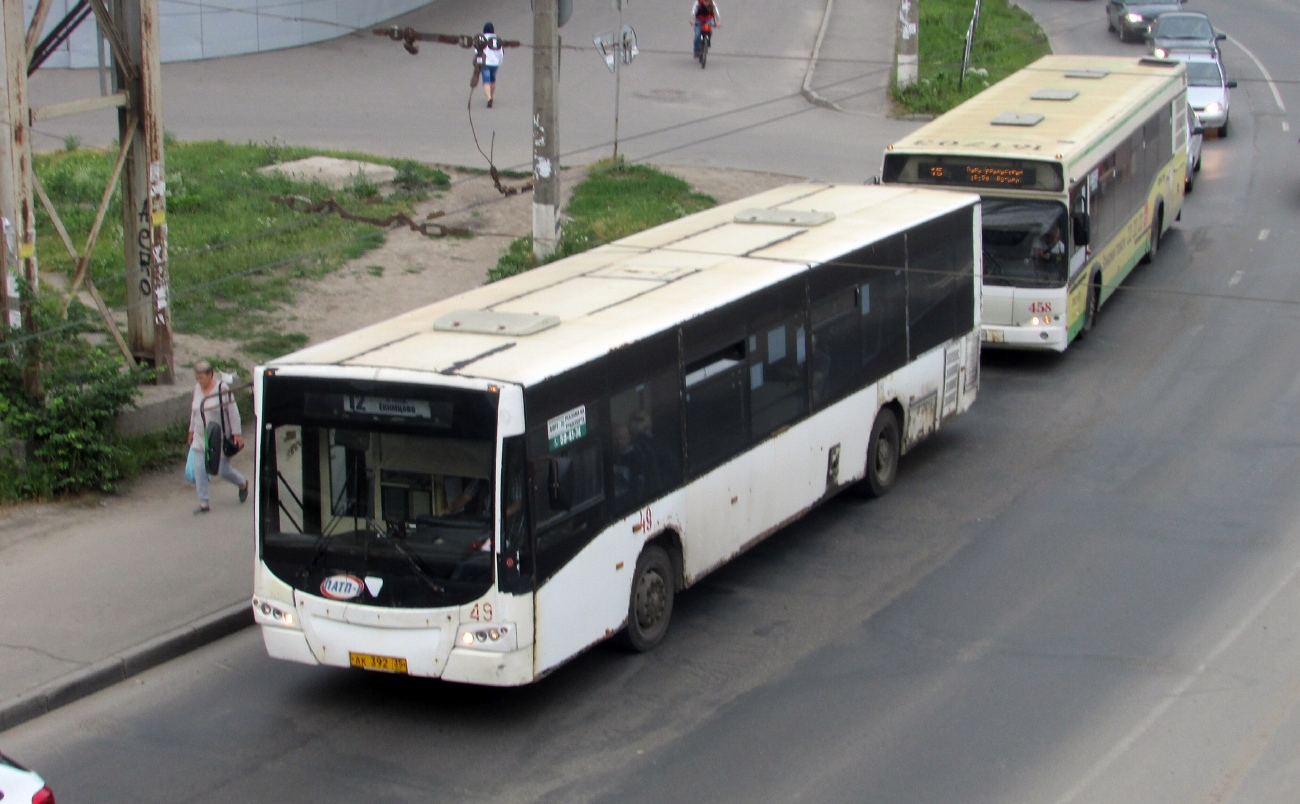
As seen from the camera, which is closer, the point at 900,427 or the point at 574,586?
the point at 574,586

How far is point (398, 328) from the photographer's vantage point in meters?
11.1

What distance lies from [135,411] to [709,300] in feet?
21.8

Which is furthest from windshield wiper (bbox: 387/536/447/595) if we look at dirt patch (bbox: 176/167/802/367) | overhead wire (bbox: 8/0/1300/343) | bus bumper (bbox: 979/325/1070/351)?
bus bumper (bbox: 979/325/1070/351)

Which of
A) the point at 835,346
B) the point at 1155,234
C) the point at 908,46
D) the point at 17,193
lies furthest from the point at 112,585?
the point at 908,46

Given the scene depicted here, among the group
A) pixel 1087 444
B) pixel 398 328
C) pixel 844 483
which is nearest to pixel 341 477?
pixel 398 328

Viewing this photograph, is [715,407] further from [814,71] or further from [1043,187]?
[814,71]

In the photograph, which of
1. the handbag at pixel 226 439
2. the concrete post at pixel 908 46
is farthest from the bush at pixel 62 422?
the concrete post at pixel 908 46

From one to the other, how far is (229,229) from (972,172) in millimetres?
10394

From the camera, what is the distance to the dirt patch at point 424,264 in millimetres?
19219

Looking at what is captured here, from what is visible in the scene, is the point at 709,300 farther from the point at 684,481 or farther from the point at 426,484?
the point at 426,484

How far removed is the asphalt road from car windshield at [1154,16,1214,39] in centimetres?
2339

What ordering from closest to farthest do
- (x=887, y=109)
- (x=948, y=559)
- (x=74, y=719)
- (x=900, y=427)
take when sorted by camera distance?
(x=74, y=719) → (x=948, y=559) → (x=900, y=427) → (x=887, y=109)

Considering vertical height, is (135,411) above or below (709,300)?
below

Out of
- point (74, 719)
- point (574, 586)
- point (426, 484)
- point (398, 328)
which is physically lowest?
point (74, 719)
